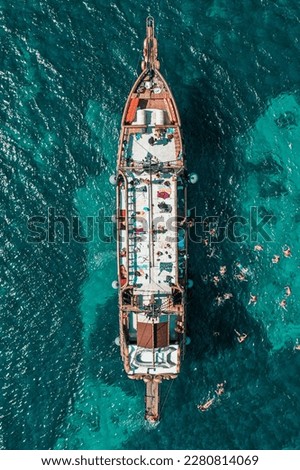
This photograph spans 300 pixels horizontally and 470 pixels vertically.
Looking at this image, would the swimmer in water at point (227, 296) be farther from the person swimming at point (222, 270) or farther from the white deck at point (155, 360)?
the white deck at point (155, 360)

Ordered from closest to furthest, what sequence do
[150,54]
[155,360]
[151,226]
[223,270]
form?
[151,226] → [155,360] → [150,54] → [223,270]

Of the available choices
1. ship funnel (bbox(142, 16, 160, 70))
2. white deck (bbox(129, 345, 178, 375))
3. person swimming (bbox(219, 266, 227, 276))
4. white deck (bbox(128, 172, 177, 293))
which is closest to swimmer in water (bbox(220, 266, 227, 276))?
person swimming (bbox(219, 266, 227, 276))

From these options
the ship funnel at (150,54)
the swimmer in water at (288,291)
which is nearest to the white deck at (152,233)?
the ship funnel at (150,54)

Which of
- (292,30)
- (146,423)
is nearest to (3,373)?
(146,423)

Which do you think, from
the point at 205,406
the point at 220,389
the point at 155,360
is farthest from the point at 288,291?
the point at 155,360

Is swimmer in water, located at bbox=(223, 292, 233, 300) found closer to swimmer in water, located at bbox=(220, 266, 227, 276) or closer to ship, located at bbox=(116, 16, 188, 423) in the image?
swimmer in water, located at bbox=(220, 266, 227, 276)

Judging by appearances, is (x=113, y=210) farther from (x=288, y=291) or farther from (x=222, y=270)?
(x=288, y=291)
